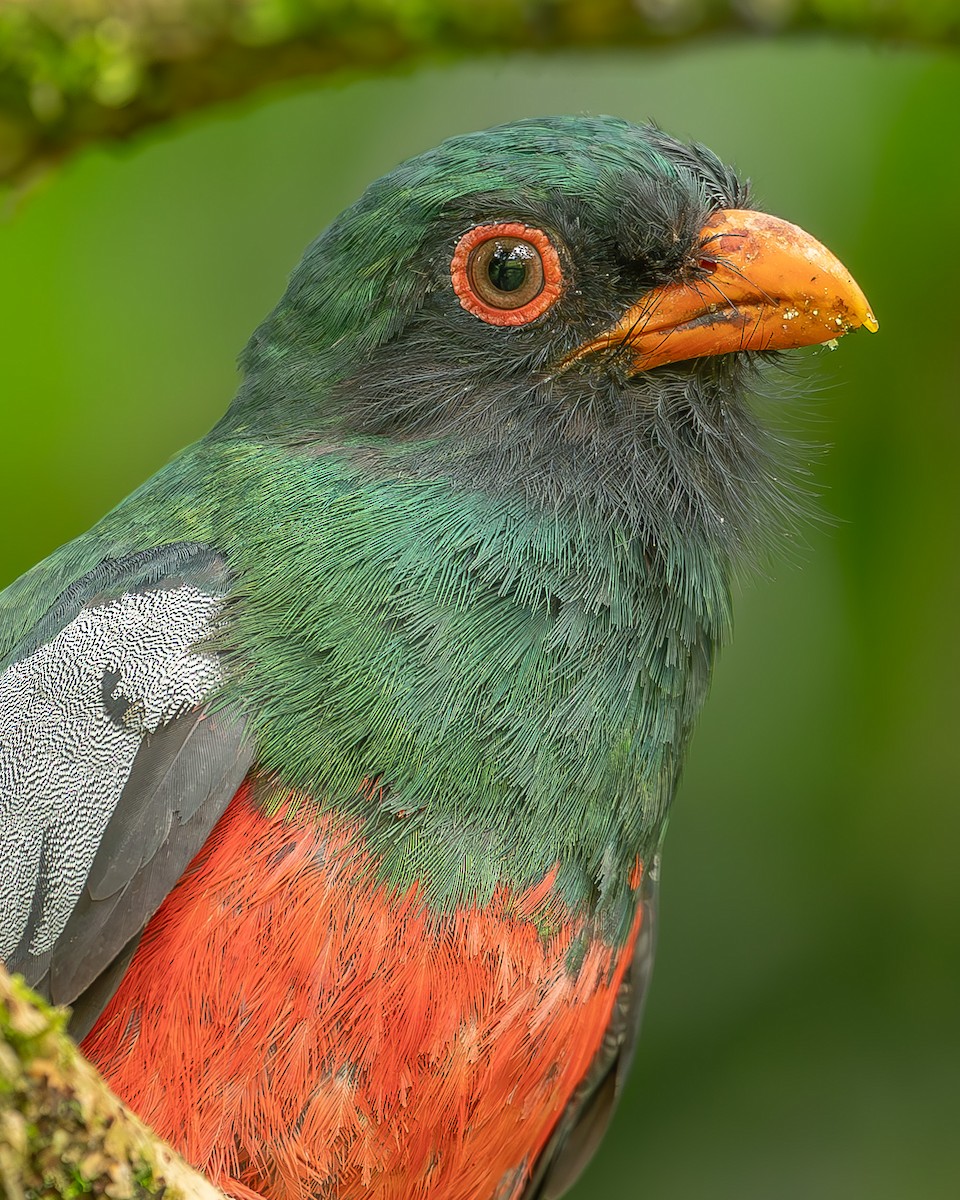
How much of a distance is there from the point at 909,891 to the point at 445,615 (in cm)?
345

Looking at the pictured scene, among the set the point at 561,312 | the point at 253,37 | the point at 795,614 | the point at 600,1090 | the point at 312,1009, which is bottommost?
the point at 600,1090

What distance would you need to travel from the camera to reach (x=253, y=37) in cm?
459

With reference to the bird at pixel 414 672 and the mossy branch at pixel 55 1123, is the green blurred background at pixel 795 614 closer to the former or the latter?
the bird at pixel 414 672

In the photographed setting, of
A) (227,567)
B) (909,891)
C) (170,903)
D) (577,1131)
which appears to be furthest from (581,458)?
(909,891)

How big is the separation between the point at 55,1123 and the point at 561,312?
8.25 feet

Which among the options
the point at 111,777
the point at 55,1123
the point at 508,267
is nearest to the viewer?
the point at 55,1123

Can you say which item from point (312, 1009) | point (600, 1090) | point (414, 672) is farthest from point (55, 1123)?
point (600, 1090)

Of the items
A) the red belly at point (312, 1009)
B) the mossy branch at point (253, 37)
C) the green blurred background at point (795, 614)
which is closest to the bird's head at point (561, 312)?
the mossy branch at point (253, 37)

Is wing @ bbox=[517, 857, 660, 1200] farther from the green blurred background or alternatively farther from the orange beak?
the orange beak

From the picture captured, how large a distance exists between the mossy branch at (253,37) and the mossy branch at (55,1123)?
3087mm

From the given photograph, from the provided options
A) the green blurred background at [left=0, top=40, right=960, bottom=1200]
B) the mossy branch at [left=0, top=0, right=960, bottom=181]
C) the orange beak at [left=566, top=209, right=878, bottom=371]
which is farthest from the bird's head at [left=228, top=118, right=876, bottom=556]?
the green blurred background at [left=0, top=40, right=960, bottom=1200]

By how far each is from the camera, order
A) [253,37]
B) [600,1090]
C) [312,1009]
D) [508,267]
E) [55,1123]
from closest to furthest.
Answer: [55,1123]
[312,1009]
[508,267]
[253,37]
[600,1090]

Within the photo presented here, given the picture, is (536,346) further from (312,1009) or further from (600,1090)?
(600,1090)

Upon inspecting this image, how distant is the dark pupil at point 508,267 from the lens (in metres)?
4.13
